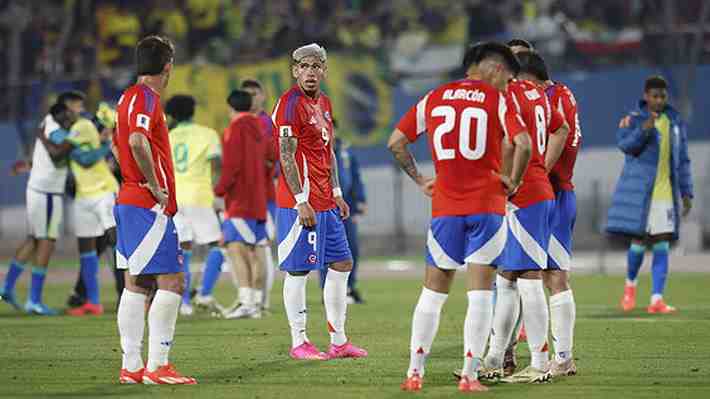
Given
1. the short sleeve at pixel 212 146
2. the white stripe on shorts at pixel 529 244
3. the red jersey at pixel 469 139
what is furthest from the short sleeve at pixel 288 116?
the short sleeve at pixel 212 146

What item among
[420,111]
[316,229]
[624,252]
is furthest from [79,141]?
[624,252]

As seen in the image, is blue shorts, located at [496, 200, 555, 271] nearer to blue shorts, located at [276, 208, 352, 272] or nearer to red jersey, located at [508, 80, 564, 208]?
red jersey, located at [508, 80, 564, 208]

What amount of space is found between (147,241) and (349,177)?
790 centimetres

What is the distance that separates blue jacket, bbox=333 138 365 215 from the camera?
16953 millimetres

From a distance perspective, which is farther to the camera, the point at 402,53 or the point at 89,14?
the point at 89,14

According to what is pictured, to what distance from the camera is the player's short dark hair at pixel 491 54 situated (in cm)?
879

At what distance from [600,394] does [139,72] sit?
3.77m

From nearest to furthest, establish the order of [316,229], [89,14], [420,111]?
[420,111] → [316,229] → [89,14]

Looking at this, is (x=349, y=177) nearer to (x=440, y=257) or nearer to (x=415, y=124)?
(x=415, y=124)

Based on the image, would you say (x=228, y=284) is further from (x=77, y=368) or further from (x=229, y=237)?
(x=77, y=368)

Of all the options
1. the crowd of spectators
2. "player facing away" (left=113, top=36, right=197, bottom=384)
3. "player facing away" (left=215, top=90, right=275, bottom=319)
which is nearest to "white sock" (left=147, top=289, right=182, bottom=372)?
"player facing away" (left=113, top=36, right=197, bottom=384)

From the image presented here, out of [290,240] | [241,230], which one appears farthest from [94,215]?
[290,240]

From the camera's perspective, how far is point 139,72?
9.63m

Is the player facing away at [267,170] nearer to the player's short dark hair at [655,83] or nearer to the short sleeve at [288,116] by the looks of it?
the short sleeve at [288,116]
